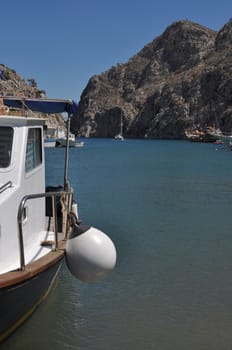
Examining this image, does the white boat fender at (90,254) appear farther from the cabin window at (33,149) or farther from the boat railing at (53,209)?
the cabin window at (33,149)

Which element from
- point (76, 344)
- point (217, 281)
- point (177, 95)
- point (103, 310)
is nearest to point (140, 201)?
point (217, 281)

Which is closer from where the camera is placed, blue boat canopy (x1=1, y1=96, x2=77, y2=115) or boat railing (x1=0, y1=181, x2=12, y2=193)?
boat railing (x1=0, y1=181, x2=12, y2=193)

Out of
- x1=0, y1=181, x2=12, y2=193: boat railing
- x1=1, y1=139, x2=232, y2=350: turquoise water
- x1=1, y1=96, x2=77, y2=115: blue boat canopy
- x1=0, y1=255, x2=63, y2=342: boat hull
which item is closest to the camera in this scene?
x1=0, y1=255, x2=63, y2=342: boat hull

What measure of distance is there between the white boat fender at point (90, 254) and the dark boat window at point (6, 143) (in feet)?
5.73

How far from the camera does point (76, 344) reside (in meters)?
8.80

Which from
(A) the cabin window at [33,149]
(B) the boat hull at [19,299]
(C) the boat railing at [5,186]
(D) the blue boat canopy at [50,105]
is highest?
(D) the blue boat canopy at [50,105]

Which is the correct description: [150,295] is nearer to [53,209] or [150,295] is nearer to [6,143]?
[53,209]

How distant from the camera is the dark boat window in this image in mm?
8547

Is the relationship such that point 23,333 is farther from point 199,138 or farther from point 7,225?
point 199,138

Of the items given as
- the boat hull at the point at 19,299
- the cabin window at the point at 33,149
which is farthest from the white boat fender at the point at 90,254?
the cabin window at the point at 33,149

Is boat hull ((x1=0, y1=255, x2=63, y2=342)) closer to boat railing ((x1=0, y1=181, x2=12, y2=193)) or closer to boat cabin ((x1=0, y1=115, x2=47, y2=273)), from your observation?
boat cabin ((x1=0, y1=115, x2=47, y2=273))

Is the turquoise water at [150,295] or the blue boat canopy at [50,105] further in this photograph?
the blue boat canopy at [50,105]

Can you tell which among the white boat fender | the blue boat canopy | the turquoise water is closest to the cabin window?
the blue boat canopy

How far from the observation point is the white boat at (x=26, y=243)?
7668mm
